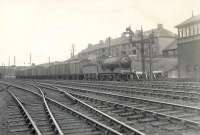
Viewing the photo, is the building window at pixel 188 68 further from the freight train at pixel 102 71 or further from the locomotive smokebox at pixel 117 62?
the locomotive smokebox at pixel 117 62

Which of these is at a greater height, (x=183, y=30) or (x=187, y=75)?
(x=183, y=30)

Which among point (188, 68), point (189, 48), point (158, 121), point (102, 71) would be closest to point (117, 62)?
point (102, 71)

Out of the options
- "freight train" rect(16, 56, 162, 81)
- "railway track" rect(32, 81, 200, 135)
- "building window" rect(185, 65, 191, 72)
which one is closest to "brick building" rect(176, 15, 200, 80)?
"building window" rect(185, 65, 191, 72)

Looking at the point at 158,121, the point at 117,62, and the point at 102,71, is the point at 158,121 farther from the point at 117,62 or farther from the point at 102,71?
the point at 102,71

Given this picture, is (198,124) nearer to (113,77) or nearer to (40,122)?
(40,122)

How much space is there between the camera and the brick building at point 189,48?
38.5m

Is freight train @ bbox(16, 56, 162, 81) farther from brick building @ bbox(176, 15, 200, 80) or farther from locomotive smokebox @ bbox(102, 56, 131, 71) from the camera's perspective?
brick building @ bbox(176, 15, 200, 80)

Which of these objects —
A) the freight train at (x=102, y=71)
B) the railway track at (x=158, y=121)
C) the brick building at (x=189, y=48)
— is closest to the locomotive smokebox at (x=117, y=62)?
the freight train at (x=102, y=71)

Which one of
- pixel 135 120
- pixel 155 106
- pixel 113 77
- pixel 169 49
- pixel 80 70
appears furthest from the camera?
pixel 169 49

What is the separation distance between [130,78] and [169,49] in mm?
30858

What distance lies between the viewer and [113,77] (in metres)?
34.4

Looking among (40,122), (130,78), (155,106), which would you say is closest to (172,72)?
(130,78)

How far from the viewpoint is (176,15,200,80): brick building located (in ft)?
126

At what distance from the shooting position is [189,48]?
40156 mm
